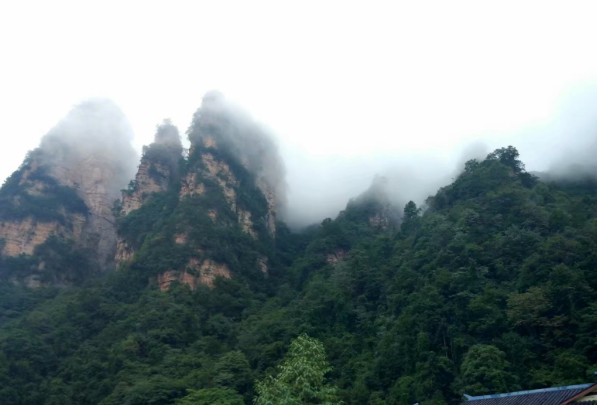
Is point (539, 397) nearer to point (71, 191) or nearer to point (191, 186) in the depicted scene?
point (191, 186)

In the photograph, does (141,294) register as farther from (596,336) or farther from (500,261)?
(596,336)

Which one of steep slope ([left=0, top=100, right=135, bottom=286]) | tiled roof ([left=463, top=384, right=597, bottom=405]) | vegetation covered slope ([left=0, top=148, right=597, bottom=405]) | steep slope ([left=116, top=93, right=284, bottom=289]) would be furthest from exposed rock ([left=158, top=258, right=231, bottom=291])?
tiled roof ([left=463, top=384, right=597, bottom=405])

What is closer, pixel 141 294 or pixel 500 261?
pixel 500 261

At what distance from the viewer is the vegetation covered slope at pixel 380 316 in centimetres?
2434

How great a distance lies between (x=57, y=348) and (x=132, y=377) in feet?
Result: 29.1

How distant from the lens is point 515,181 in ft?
139

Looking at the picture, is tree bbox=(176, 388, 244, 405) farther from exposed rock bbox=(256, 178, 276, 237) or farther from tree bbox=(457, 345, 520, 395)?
exposed rock bbox=(256, 178, 276, 237)

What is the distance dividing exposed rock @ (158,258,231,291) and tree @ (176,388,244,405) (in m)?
17.9

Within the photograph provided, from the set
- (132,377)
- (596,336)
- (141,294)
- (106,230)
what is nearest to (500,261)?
(596,336)

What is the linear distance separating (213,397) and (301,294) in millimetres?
18394

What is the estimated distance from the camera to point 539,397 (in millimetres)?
16125

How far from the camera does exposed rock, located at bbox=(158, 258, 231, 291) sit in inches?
1784

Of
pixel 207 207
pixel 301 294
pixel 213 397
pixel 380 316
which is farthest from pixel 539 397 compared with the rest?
pixel 207 207

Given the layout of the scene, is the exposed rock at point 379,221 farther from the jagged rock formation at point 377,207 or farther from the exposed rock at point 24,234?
the exposed rock at point 24,234
